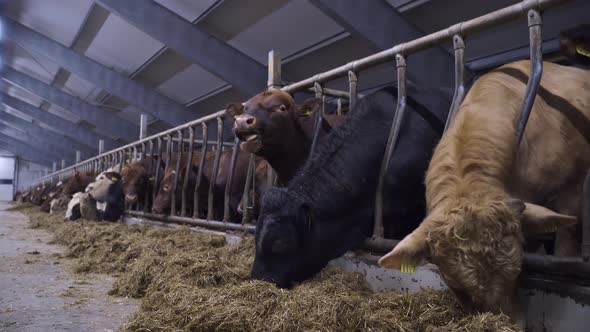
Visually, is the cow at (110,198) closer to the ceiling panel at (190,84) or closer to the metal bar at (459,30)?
the ceiling panel at (190,84)

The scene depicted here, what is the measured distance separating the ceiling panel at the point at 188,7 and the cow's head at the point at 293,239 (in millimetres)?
7107

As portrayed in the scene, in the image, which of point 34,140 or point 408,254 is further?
point 34,140

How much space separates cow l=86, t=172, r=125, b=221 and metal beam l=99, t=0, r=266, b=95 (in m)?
2.79

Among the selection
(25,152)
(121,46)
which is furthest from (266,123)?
(25,152)

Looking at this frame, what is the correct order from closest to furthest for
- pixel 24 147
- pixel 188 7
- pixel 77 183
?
pixel 188 7, pixel 77 183, pixel 24 147

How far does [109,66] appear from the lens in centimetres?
1590

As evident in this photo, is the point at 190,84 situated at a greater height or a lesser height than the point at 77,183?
greater

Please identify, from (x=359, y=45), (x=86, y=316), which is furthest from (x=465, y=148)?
(x=359, y=45)

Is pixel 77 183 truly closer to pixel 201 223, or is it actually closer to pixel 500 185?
pixel 201 223

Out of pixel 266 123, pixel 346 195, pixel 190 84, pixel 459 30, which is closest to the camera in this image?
pixel 459 30

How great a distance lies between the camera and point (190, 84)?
14.9 meters

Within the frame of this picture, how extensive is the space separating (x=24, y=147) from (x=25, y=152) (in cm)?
62

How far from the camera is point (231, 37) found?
10859mm

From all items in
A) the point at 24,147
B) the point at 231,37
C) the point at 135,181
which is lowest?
the point at 135,181
